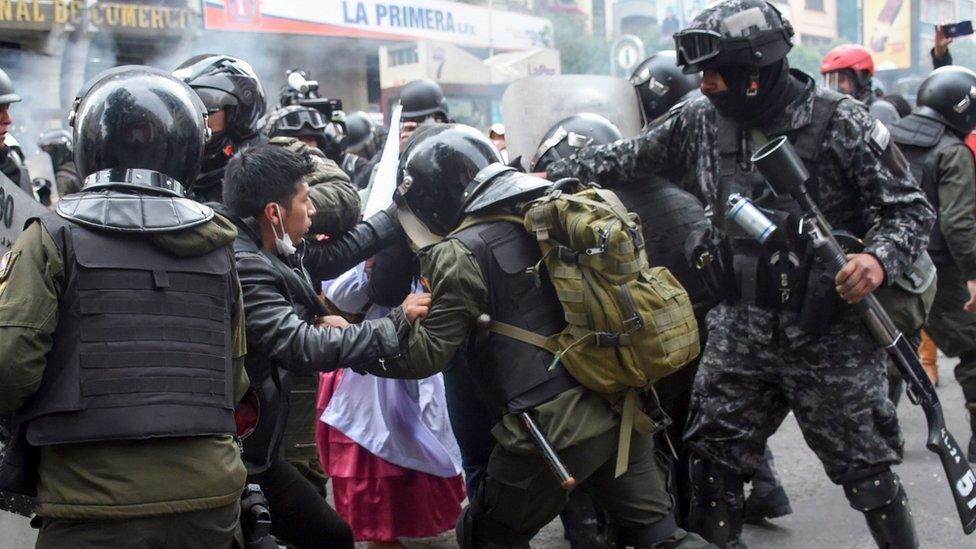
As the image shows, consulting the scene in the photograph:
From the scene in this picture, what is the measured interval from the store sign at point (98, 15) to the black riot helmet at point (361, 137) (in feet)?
28.2

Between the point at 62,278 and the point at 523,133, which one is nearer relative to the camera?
the point at 62,278

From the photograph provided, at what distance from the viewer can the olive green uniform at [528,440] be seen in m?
3.01

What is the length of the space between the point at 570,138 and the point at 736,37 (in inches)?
35.3

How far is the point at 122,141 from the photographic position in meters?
2.46

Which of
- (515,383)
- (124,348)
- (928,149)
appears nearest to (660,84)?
(928,149)

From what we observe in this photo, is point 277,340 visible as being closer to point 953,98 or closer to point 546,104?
point 546,104

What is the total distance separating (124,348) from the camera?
7.58 ft

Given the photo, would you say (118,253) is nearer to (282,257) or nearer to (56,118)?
(282,257)

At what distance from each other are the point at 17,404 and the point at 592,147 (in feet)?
7.68

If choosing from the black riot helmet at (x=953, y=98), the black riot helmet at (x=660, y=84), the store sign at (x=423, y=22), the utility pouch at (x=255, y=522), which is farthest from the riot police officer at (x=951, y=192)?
the store sign at (x=423, y=22)

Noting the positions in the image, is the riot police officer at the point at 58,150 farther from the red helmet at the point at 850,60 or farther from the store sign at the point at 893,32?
the store sign at the point at 893,32

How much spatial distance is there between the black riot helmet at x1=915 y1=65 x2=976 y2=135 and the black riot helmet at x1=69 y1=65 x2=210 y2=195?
4242mm

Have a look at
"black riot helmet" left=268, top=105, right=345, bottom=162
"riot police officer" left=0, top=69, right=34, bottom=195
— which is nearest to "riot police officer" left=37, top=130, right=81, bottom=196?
"riot police officer" left=0, top=69, right=34, bottom=195

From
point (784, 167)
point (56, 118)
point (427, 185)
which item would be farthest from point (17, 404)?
point (56, 118)
